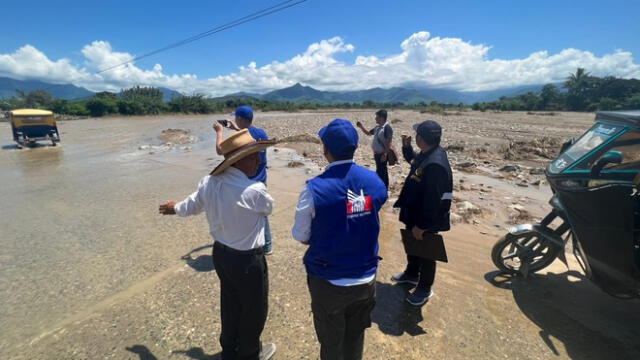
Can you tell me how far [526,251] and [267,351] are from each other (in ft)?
10.7

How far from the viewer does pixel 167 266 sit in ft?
14.3

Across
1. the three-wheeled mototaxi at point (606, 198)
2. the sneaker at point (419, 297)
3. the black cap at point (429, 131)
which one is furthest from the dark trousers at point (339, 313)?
the three-wheeled mototaxi at point (606, 198)

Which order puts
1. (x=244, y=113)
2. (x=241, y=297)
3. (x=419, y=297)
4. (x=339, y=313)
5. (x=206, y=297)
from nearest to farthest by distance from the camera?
1. (x=339, y=313)
2. (x=241, y=297)
3. (x=419, y=297)
4. (x=206, y=297)
5. (x=244, y=113)

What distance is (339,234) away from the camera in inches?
75.2

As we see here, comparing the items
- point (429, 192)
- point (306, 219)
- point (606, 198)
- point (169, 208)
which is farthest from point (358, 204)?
point (606, 198)

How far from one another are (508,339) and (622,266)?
3.95ft

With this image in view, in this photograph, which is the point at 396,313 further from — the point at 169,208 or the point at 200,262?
the point at 200,262

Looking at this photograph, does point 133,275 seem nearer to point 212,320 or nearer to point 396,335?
point 212,320

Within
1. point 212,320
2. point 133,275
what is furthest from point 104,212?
point 212,320

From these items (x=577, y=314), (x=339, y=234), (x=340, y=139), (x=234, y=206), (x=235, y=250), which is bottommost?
(x=577, y=314)

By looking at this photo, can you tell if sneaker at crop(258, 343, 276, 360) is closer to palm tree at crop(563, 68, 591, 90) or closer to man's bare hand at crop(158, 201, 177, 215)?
man's bare hand at crop(158, 201, 177, 215)

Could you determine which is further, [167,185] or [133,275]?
[167,185]

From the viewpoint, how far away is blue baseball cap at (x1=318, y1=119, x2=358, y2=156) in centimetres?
194

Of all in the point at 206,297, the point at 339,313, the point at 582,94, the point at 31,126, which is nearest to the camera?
the point at 339,313
